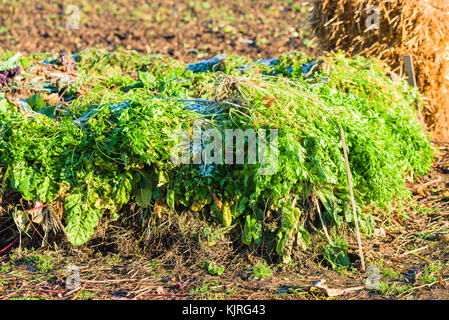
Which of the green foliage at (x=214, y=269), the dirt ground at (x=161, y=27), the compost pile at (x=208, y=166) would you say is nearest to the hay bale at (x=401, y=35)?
the compost pile at (x=208, y=166)

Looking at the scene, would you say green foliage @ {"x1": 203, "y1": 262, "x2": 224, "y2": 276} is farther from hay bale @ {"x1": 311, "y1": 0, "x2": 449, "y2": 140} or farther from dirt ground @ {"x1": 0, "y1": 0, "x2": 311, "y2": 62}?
dirt ground @ {"x1": 0, "y1": 0, "x2": 311, "y2": 62}

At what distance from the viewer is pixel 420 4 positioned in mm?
5469

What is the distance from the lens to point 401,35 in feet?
18.5

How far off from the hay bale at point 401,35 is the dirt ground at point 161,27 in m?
2.77

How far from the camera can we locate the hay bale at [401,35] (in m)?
5.52

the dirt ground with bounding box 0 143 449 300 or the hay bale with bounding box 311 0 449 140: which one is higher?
the hay bale with bounding box 311 0 449 140

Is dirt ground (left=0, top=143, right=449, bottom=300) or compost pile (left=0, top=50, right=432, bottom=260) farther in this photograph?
compost pile (left=0, top=50, right=432, bottom=260)

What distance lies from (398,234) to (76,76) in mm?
3619

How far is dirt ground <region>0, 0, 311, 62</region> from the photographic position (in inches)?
371

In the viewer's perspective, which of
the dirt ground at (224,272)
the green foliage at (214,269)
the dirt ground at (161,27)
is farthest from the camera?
the dirt ground at (161,27)

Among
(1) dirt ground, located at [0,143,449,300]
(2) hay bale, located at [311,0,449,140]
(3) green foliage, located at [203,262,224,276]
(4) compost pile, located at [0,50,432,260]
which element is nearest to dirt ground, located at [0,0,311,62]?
(2) hay bale, located at [311,0,449,140]

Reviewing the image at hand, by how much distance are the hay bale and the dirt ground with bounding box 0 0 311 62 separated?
109 inches

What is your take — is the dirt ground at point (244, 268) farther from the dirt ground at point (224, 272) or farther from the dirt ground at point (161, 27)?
the dirt ground at point (161, 27)
